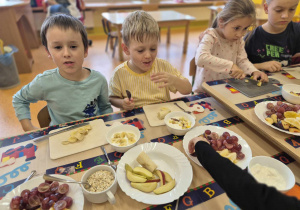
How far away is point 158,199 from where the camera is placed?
610 millimetres

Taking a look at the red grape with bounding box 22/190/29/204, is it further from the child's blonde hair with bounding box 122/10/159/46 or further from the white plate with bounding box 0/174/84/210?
the child's blonde hair with bounding box 122/10/159/46

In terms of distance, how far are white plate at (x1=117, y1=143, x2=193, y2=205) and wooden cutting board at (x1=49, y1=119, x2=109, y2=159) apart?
0.61 ft

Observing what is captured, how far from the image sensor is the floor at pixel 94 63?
225 centimetres

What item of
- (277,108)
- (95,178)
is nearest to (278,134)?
(277,108)

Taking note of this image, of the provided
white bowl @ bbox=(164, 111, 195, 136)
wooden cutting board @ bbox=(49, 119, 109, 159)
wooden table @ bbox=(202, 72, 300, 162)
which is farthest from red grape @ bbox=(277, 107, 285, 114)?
wooden cutting board @ bbox=(49, 119, 109, 159)

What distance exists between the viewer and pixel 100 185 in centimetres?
63

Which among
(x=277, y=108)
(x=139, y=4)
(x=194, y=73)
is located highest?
(x=139, y=4)

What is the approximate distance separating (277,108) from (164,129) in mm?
579

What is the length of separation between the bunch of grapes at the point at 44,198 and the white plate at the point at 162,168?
7.0 inches

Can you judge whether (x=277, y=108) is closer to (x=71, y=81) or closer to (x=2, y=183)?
(x=71, y=81)

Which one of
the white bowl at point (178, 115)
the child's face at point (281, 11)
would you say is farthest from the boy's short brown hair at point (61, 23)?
the child's face at point (281, 11)

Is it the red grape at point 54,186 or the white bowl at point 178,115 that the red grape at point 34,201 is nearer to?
the red grape at point 54,186

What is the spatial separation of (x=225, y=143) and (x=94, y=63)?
3.47 m

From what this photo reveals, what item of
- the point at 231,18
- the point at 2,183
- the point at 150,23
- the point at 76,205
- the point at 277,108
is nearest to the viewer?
the point at 76,205
